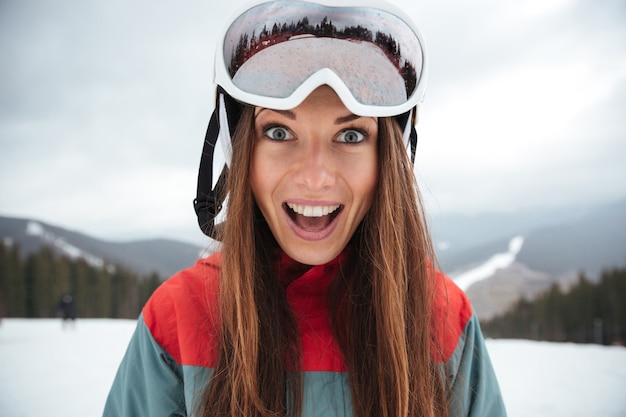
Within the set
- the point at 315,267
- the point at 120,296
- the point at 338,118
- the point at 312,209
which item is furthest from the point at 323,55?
the point at 120,296

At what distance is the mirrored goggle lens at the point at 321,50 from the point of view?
182 cm

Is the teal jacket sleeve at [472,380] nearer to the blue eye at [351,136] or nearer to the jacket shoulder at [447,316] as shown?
the jacket shoulder at [447,316]

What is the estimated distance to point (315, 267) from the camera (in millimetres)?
1973

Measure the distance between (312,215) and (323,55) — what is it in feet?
2.03

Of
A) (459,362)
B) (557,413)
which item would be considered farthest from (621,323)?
(459,362)

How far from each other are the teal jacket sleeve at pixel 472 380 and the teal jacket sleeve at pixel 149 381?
1122 mm

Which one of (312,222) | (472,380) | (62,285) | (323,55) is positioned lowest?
(62,285)

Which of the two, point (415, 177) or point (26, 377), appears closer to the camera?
point (415, 177)

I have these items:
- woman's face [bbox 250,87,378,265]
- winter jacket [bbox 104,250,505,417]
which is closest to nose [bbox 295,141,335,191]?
woman's face [bbox 250,87,378,265]

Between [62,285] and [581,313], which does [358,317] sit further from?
[581,313]

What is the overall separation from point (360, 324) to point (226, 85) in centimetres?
111

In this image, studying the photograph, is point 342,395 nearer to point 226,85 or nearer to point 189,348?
point 189,348

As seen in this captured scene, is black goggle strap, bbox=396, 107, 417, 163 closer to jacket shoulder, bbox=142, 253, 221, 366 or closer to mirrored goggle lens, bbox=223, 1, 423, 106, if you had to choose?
mirrored goggle lens, bbox=223, 1, 423, 106

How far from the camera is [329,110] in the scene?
1.78 meters
